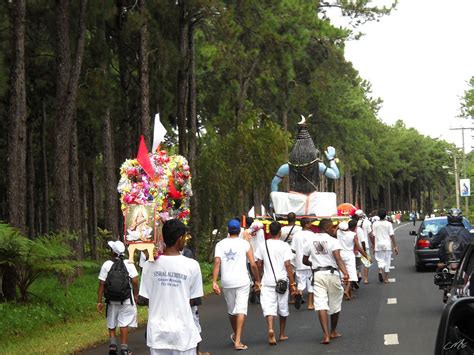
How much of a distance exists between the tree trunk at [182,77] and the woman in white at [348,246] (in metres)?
11.5

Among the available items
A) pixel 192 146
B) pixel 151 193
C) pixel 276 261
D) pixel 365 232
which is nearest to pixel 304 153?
pixel 365 232

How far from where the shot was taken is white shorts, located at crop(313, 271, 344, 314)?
13.4 metres

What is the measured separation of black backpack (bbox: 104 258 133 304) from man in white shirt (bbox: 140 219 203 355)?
160 inches

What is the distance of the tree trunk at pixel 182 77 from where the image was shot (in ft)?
99.1

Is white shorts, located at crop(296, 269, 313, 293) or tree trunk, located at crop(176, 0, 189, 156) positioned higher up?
tree trunk, located at crop(176, 0, 189, 156)

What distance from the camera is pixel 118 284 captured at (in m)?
12.1

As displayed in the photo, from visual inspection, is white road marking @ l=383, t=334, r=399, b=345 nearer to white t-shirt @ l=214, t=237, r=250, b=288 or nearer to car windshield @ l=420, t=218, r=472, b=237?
white t-shirt @ l=214, t=237, r=250, b=288

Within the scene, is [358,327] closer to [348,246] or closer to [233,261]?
[233,261]

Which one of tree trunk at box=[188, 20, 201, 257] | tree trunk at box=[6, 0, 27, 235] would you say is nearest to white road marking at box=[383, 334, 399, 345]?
tree trunk at box=[6, 0, 27, 235]

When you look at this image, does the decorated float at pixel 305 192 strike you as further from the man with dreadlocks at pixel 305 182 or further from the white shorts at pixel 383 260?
the white shorts at pixel 383 260

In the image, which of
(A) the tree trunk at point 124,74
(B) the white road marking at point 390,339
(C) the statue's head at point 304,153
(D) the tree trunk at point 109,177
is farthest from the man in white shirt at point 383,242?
(B) the white road marking at point 390,339

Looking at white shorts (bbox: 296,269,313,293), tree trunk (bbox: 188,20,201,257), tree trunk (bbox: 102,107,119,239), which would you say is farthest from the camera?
tree trunk (bbox: 188,20,201,257)

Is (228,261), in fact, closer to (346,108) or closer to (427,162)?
(346,108)

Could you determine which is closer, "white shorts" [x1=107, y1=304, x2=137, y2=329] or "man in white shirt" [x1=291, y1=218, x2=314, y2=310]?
"white shorts" [x1=107, y1=304, x2=137, y2=329]
